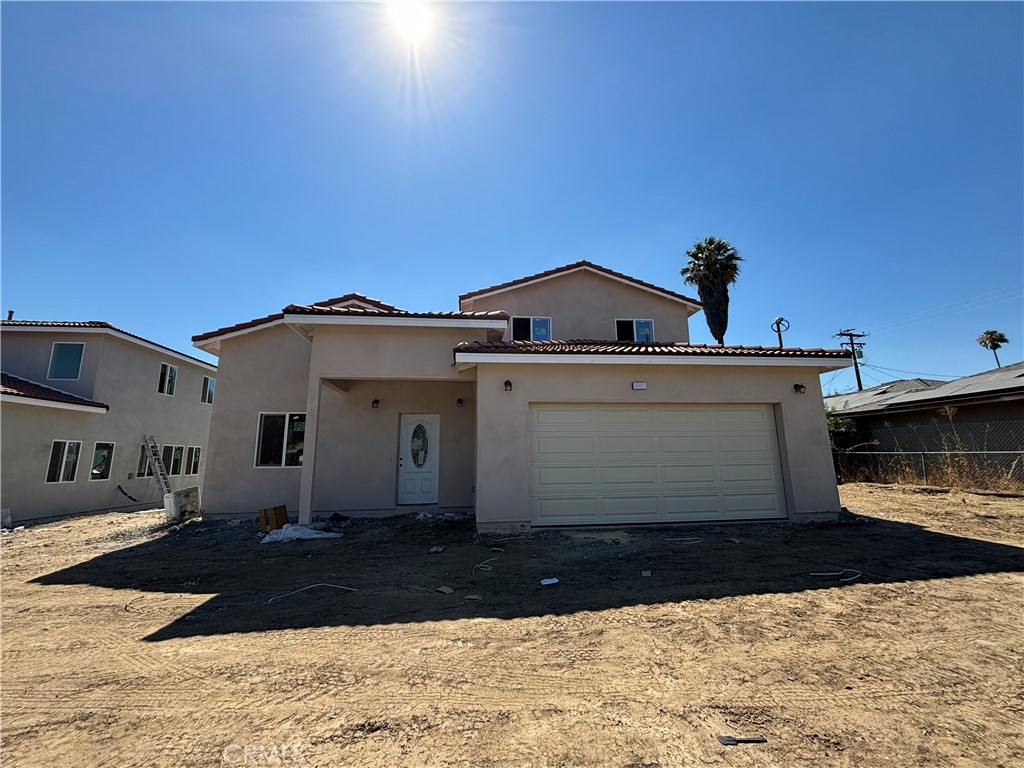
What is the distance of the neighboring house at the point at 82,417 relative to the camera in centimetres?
1255

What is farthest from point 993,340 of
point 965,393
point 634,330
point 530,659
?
point 530,659

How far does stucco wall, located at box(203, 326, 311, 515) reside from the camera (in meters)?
11.0

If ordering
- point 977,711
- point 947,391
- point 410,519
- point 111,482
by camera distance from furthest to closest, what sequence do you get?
point 947,391 < point 111,482 < point 410,519 < point 977,711

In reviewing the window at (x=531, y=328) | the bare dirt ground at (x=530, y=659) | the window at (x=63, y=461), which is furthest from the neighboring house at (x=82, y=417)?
the window at (x=531, y=328)

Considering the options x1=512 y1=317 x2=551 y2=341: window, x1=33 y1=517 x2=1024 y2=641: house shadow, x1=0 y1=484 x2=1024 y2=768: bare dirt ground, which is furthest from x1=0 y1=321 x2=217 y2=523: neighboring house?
x1=512 y1=317 x2=551 y2=341: window

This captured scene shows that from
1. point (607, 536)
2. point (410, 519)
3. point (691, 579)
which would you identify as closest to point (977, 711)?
point (691, 579)

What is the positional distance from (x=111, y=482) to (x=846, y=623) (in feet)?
67.2

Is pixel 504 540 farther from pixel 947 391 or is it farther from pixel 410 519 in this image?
pixel 947 391

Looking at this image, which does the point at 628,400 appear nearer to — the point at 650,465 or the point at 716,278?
the point at 650,465

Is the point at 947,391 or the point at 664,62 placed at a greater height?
the point at 664,62

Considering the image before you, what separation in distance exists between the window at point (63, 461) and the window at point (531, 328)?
14553 millimetres

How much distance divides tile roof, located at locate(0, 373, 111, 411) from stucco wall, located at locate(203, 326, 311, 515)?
20.1ft

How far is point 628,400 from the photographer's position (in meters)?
8.83

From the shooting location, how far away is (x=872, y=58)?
8781mm
